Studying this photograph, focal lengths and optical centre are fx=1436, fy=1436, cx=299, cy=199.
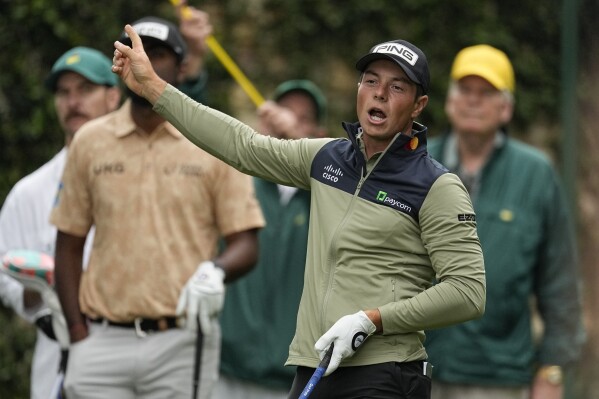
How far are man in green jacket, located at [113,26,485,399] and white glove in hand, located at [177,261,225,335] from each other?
1124 millimetres

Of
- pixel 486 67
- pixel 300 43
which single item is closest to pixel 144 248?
pixel 486 67

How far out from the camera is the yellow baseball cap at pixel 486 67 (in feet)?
24.1

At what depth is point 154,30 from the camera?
6090 millimetres

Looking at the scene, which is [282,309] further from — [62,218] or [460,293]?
[460,293]

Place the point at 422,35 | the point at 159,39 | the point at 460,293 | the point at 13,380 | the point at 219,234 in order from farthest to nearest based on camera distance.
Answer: the point at 422,35
the point at 13,380
the point at 219,234
the point at 159,39
the point at 460,293

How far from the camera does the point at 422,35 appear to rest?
9812 mm

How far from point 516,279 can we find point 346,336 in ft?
8.64

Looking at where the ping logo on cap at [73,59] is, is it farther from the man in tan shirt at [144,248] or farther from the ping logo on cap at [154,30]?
the ping logo on cap at [154,30]

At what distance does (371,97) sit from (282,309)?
2663 mm

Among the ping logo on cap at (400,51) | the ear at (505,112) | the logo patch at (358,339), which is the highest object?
the ear at (505,112)

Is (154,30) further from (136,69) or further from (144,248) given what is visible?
(136,69)

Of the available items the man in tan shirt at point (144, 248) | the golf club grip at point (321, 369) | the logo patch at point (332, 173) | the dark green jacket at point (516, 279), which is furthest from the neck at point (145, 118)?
the golf club grip at point (321, 369)

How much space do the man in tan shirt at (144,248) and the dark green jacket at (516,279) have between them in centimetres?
137

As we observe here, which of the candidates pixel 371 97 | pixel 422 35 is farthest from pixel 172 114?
pixel 422 35
